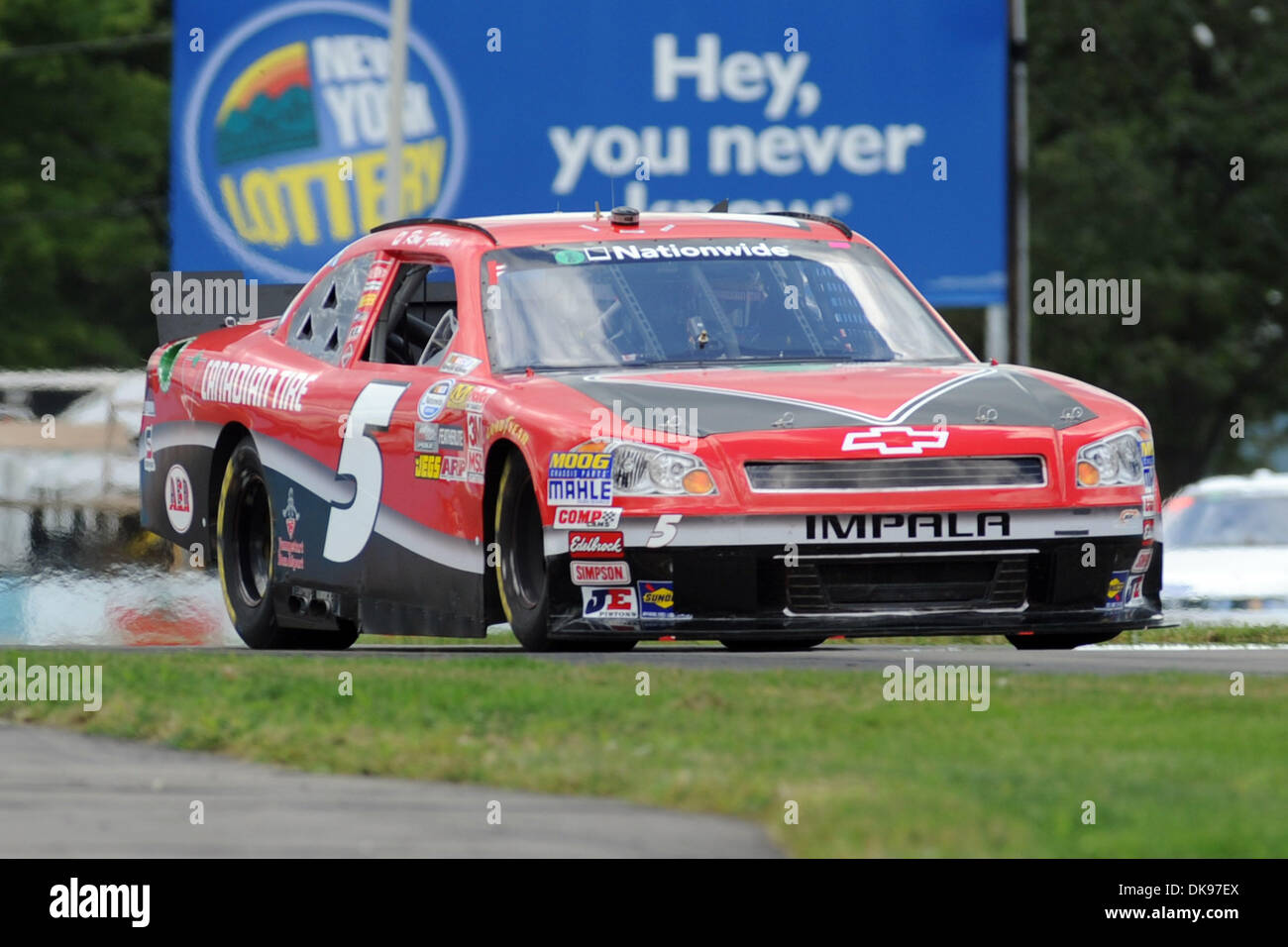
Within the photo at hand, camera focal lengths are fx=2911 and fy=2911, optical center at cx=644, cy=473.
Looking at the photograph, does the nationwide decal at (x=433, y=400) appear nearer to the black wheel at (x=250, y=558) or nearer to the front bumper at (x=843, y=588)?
the front bumper at (x=843, y=588)

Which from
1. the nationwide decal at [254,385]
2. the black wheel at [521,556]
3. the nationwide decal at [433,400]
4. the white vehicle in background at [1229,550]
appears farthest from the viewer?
the white vehicle in background at [1229,550]

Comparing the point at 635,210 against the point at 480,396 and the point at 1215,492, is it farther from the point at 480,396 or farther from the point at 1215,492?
the point at 1215,492

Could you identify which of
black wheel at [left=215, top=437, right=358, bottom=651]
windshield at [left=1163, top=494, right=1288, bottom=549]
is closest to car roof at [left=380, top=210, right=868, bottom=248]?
black wheel at [left=215, top=437, right=358, bottom=651]

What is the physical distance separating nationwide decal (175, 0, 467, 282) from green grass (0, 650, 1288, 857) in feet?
38.4

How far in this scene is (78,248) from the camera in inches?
1587

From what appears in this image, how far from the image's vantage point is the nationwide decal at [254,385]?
1121cm

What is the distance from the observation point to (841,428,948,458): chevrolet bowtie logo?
9203 millimetres

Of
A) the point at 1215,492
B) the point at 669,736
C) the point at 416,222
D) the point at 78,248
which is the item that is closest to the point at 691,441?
the point at 669,736

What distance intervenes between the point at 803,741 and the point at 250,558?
4840mm

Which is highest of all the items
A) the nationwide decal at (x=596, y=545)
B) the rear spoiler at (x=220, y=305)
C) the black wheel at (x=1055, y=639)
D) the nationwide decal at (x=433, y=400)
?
the rear spoiler at (x=220, y=305)

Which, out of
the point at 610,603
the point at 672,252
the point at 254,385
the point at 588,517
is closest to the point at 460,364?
the point at 672,252

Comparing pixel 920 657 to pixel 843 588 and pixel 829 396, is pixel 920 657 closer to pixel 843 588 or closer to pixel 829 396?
pixel 843 588

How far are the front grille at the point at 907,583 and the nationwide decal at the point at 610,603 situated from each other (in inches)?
19.7

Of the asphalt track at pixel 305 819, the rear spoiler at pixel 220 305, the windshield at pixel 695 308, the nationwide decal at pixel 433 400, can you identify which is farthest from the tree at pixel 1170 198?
the asphalt track at pixel 305 819
